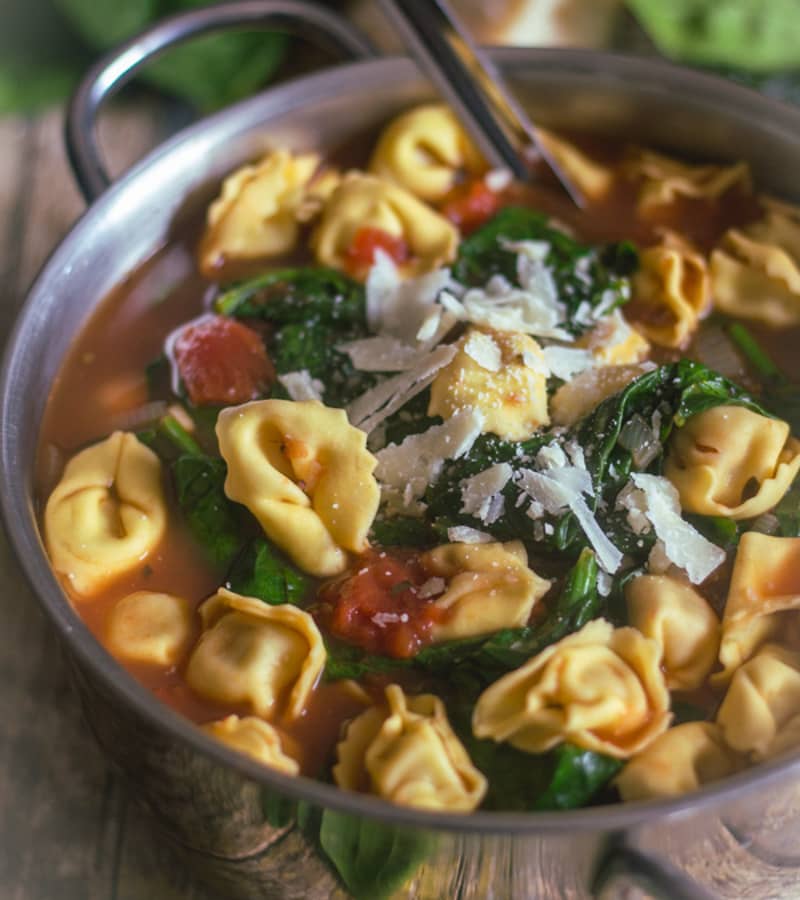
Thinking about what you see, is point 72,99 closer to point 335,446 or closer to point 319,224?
point 319,224

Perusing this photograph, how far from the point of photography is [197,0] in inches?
188

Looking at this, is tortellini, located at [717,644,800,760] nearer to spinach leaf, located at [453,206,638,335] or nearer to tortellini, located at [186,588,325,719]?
tortellini, located at [186,588,325,719]

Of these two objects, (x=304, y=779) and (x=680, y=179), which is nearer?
(x=304, y=779)

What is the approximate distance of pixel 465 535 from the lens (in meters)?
2.87

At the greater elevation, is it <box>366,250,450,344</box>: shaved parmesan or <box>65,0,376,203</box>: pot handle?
<box>65,0,376,203</box>: pot handle

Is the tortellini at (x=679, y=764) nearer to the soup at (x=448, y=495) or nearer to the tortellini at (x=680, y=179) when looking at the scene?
the soup at (x=448, y=495)

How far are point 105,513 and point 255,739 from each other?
863mm

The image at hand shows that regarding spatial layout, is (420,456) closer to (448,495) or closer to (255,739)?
(448,495)

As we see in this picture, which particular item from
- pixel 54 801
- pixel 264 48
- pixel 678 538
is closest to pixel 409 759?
pixel 678 538

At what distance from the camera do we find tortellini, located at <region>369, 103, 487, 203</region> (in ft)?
13.0

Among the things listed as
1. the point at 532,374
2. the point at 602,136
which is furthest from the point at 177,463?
the point at 602,136

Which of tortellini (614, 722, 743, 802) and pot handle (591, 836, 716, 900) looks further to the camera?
tortellini (614, 722, 743, 802)

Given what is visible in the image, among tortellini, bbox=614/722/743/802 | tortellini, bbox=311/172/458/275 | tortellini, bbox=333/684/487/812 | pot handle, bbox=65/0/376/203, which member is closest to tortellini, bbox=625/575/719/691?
tortellini, bbox=614/722/743/802

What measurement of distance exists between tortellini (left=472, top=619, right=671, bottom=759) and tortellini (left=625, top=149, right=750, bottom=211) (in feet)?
5.80
